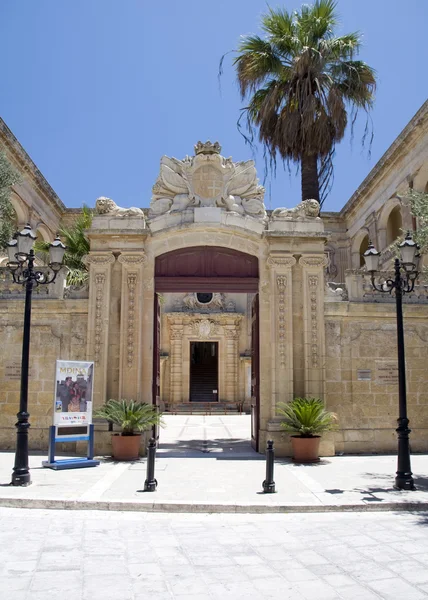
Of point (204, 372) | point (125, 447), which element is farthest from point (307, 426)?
point (204, 372)

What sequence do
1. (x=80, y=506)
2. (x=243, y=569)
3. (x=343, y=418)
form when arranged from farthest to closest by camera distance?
(x=343, y=418) → (x=80, y=506) → (x=243, y=569)

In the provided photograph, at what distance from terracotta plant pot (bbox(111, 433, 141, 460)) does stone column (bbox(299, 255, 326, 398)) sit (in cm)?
405

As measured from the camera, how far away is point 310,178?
1819cm

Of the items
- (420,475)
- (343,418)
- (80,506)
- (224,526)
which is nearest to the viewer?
(224,526)

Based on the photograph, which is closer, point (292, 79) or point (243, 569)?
point (243, 569)

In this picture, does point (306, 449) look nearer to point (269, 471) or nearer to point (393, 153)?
point (269, 471)

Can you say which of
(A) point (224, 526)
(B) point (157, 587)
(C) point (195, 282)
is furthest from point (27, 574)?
(C) point (195, 282)

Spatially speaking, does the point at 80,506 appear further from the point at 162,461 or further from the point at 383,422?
the point at 383,422

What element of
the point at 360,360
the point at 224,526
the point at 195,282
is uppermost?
the point at 195,282

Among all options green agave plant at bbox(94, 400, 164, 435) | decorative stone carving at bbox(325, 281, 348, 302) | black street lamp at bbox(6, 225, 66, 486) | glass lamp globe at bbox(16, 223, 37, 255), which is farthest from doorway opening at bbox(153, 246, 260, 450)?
glass lamp globe at bbox(16, 223, 37, 255)

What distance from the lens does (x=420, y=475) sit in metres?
10.6

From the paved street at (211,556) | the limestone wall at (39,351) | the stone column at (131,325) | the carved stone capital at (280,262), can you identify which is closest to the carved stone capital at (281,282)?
the carved stone capital at (280,262)

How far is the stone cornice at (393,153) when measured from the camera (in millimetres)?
23900

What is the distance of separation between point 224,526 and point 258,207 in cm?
847
